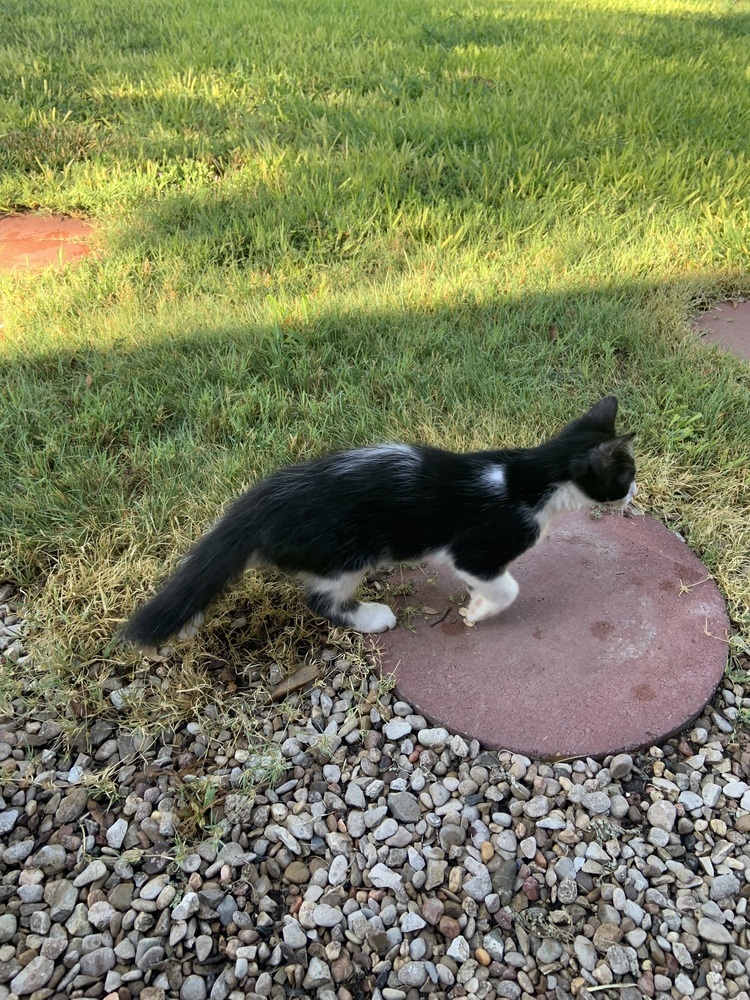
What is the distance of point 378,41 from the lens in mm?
6215

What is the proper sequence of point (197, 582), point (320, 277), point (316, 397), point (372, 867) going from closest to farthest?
1. point (372, 867)
2. point (197, 582)
3. point (316, 397)
4. point (320, 277)

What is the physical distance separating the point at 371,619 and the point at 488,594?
37cm

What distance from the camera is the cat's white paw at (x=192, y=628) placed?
208 cm

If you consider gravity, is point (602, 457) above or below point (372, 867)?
above

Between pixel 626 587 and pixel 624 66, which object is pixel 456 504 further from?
pixel 624 66

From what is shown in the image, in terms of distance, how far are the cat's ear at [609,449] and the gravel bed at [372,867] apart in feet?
2.62

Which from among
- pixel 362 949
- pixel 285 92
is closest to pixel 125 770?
pixel 362 949

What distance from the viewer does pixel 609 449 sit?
81.4 inches

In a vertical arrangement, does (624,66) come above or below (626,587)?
above

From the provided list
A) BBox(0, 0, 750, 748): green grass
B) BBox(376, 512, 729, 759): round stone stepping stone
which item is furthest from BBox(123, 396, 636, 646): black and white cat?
BBox(0, 0, 750, 748): green grass

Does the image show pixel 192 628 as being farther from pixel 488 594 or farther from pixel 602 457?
pixel 602 457

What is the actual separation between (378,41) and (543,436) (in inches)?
194

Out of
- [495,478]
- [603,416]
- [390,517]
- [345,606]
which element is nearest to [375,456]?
[390,517]

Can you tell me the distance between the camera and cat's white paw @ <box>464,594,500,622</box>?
7.33 feet
